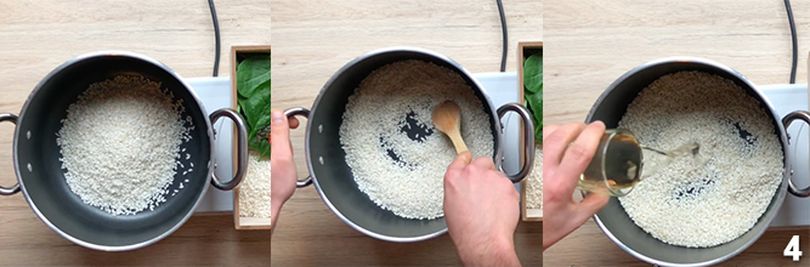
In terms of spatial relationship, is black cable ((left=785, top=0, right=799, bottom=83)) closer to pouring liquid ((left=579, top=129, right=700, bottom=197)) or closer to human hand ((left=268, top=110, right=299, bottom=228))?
pouring liquid ((left=579, top=129, right=700, bottom=197))

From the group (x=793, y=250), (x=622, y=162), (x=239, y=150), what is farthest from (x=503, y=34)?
(x=793, y=250)

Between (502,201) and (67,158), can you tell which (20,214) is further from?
(502,201)

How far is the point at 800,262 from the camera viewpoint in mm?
747

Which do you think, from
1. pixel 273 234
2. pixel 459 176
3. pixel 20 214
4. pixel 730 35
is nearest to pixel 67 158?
pixel 20 214

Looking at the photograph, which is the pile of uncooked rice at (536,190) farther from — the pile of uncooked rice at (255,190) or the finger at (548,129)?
the pile of uncooked rice at (255,190)

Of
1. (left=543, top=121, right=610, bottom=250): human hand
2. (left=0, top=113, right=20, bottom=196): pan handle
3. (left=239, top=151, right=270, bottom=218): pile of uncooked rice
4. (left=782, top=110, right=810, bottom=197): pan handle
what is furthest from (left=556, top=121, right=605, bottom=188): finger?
(left=0, top=113, right=20, bottom=196): pan handle

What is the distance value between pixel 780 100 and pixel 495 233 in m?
0.31

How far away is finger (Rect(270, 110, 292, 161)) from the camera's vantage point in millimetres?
688

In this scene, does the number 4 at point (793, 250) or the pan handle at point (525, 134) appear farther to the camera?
the number 4 at point (793, 250)

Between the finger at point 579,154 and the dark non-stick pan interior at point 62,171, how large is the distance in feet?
1.15

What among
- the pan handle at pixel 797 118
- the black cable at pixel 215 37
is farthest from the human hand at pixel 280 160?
the pan handle at pixel 797 118

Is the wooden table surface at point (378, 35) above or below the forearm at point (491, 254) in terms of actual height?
above

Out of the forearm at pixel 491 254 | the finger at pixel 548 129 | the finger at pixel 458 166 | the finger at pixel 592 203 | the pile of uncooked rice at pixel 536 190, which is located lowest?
the forearm at pixel 491 254

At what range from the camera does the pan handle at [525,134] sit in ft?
2.05
